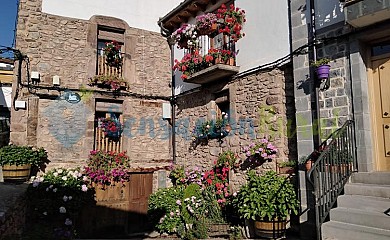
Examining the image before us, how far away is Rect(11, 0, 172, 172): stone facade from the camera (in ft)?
25.5

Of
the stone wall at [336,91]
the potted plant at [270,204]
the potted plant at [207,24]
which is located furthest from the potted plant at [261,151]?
the potted plant at [207,24]

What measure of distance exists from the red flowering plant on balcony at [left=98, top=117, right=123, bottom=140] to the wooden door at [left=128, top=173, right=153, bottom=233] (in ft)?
4.19

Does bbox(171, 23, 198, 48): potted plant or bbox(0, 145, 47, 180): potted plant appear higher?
bbox(171, 23, 198, 48): potted plant

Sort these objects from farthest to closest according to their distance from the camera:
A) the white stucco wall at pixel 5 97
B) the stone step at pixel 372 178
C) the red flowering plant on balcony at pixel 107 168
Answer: the white stucco wall at pixel 5 97
the red flowering plant on balcony at pixel 107 168
the stone step at pixel 372 178

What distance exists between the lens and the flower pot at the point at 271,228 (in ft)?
16.7

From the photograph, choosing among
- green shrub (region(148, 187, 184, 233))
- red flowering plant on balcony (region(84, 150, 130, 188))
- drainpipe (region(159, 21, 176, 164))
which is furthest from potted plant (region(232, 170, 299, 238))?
drainpipe (region(159, 21, 176, 164))

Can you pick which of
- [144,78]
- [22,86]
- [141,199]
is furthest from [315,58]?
[22,86]

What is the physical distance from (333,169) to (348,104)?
1056 mm

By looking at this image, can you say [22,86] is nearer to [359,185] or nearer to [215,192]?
[215,192]

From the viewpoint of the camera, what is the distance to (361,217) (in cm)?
→ 375

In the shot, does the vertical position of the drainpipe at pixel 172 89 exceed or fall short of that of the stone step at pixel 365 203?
it exceeds it

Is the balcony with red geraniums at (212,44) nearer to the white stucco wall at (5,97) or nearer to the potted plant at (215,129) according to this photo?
the potted plant at (215,129)

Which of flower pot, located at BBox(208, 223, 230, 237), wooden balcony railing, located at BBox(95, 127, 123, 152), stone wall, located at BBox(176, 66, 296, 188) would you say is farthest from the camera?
wooden balcony railing, located at BBox(95, 127, 123, 152)

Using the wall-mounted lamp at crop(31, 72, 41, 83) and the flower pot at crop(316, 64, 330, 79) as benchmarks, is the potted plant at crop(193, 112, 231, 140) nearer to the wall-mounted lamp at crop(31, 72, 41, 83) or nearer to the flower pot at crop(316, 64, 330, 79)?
the flower pot at crop(316, 64, 330, 79)
